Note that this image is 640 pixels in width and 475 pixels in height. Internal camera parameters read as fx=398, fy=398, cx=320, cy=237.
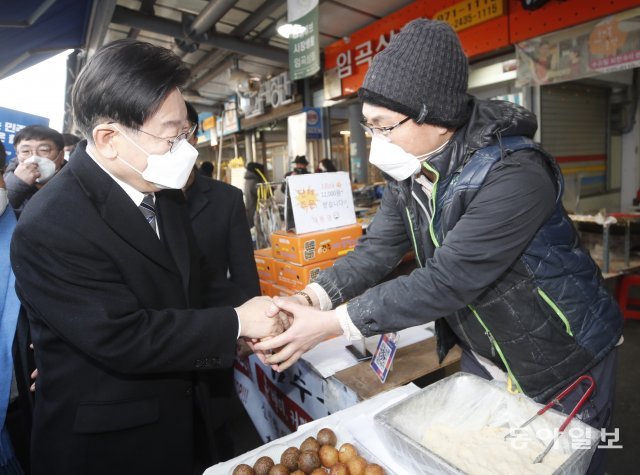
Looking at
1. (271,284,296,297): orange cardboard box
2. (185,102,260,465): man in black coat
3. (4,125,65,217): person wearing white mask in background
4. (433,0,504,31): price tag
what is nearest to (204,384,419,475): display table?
(185,102,260,465): man in black coat

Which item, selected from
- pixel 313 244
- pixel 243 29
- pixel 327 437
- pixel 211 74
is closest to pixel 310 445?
pixel 327 437

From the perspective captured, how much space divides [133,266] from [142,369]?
0.31 meters

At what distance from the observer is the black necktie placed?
1.45 meters

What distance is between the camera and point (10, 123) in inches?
149

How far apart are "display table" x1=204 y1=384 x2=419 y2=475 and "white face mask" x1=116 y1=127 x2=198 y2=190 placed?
888mm

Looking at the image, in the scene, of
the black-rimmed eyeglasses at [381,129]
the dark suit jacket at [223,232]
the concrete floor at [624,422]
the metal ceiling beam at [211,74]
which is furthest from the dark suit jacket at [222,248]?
the metal ceiling beam at [211,74]

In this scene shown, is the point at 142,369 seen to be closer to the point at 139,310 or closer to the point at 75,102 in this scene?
the point at 139,310

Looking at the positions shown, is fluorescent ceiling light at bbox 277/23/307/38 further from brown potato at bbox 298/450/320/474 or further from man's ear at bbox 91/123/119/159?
brown potato at bbox 298/450/320/474

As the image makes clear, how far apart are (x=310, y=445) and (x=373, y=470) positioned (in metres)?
0.21

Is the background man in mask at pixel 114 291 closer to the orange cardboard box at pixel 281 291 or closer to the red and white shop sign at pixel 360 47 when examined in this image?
the orange cardboard box at pixel 281 291

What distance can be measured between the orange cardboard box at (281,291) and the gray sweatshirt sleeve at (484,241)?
1.75 m

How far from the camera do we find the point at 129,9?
20.2ft

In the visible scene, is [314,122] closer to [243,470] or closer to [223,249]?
[223,249]

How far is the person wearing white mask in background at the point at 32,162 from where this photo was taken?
298 cm
